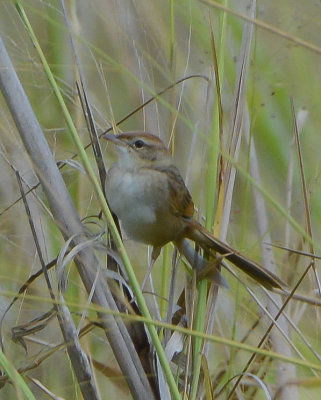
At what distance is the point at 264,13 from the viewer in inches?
88.8

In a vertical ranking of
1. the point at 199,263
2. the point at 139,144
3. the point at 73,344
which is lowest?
the point at 73,344

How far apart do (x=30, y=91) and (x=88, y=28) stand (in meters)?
0.36

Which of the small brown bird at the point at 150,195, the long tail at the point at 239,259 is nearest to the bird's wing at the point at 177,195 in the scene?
the small brown bird at the point at 150,195

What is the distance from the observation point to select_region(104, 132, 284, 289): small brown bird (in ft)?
6.19

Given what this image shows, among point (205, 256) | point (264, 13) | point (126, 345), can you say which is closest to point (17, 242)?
point (205, 256)

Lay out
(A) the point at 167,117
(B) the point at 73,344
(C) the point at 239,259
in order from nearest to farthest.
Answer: (B) the point at 73,344, (C) the point at 239,259, (A) the point at 167,117

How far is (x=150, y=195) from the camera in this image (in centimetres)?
196

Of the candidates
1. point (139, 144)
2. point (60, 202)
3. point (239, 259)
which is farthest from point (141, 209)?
point (60, 202)

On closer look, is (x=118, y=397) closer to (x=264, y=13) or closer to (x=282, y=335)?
(x=282, y=335)

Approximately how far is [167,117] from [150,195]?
1.05 ft

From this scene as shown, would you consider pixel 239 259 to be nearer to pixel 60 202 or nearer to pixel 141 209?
pixel 141 209

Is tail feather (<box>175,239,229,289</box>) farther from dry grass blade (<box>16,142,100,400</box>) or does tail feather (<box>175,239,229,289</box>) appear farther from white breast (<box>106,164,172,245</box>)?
dry grass blade (<box>16,142,100,400</box>)

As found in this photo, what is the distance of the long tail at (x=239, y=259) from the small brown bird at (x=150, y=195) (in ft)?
0.10

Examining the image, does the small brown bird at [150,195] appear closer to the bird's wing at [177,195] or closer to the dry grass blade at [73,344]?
the bird's wing at [177,195]
